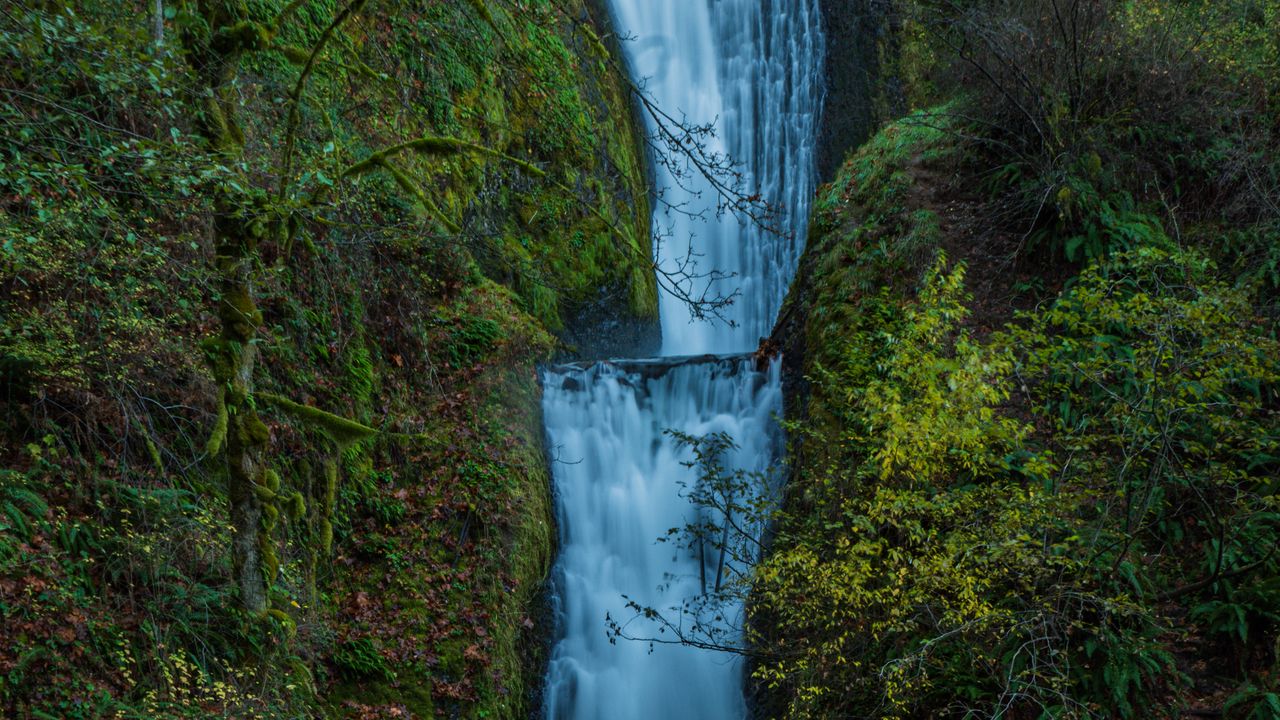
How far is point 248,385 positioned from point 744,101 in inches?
579

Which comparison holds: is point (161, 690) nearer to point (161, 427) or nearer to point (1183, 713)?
Answer: point (161, 427)

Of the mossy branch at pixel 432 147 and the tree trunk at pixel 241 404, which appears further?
the mossy branch at pixel 432 147

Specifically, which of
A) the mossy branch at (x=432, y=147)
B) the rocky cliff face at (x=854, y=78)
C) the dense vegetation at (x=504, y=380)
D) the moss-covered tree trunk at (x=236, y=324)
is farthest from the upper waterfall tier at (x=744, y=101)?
the moss-covered tree trunk at (x=236, y=324)

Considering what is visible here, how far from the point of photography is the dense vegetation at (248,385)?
3902 millimetres

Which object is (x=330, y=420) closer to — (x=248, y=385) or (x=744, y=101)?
(x=248, y=385)

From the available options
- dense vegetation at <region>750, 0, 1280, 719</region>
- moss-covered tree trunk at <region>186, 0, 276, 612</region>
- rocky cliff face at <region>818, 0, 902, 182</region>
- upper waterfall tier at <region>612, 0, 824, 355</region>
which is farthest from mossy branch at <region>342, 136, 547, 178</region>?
rocky cliff face at <region>818, 0, 902, 182</region>

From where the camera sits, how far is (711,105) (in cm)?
1688

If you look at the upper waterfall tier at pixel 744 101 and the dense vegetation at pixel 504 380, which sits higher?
the upper waterfall tier at pixel 744 101

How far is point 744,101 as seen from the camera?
17.0 meters

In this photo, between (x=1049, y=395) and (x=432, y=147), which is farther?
(x=1049, y=395)

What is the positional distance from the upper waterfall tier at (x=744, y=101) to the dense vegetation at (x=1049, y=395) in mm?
4162

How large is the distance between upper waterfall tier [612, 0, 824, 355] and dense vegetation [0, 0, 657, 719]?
6.94m

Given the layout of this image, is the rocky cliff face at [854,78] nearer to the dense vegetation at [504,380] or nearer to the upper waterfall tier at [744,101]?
the upper waterfall tier at [744,101]

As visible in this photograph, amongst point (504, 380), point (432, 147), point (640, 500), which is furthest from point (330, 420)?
point (640, 500)
